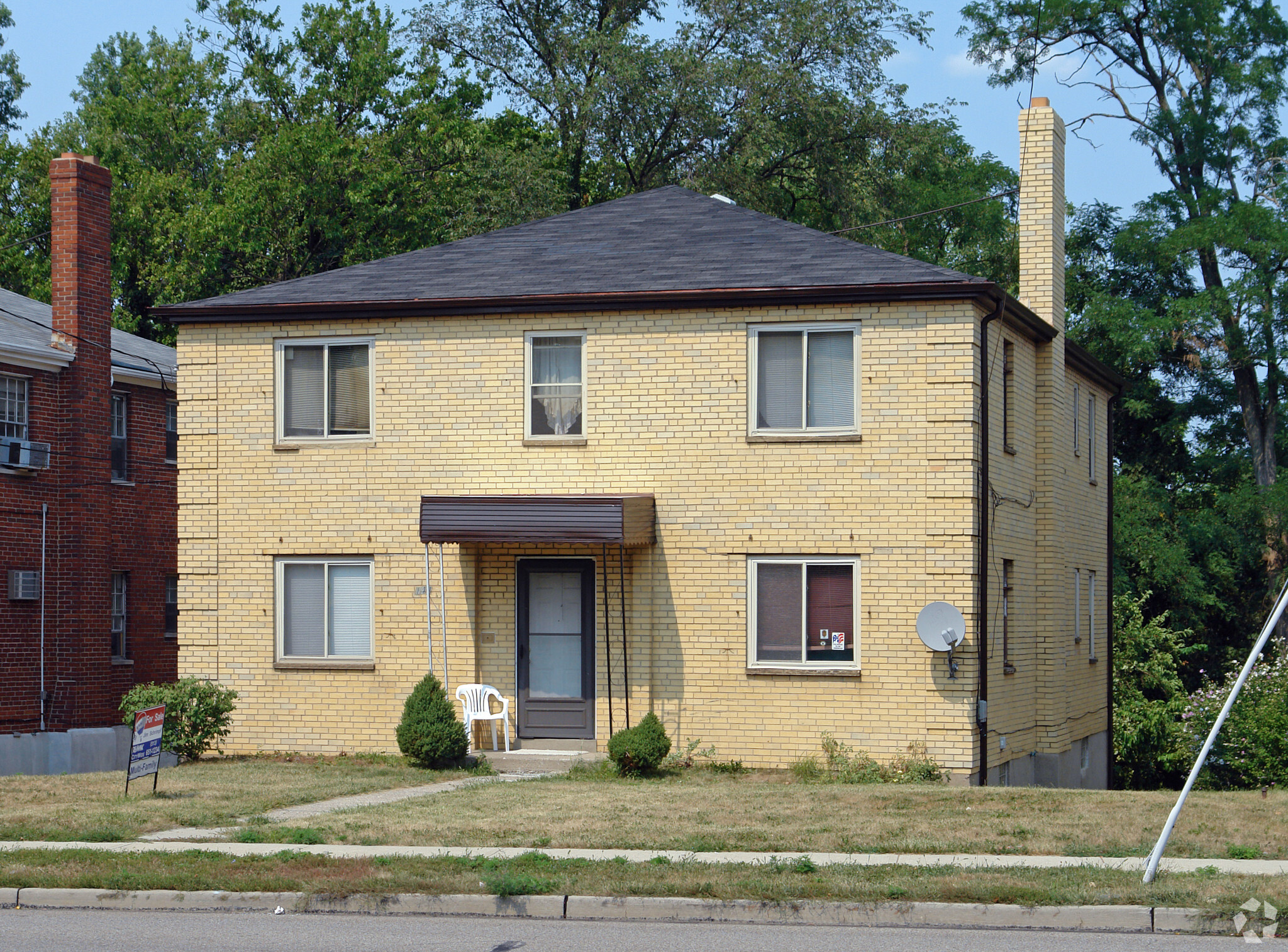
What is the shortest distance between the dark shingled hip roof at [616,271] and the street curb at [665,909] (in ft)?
32.4

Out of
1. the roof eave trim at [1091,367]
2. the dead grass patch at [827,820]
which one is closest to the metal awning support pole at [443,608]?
the dead grass patch at [827,820]

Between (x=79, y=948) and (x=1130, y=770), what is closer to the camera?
(x=79, y=948)

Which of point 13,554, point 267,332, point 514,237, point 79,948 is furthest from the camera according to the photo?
point 13,554

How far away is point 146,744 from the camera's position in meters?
15.9

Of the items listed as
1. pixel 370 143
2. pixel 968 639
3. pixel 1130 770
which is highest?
pixel 370 143

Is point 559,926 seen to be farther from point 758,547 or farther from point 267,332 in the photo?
point 267,332

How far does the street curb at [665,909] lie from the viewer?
9992 mm

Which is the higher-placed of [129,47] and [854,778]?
[129,47]

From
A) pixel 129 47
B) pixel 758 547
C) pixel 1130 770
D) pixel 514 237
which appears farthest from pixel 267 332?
pixel 129 47

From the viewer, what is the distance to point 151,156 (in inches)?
1726

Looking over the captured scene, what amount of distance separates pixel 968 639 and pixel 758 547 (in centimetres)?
278

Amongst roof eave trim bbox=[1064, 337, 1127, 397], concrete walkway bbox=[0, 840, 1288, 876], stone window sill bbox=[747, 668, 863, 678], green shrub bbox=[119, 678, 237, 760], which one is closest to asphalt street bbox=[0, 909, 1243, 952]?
concrete walkway bbox=[0, 840, 1288, 876]

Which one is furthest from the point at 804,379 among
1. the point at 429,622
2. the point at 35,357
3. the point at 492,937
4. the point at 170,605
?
the point at 170,605

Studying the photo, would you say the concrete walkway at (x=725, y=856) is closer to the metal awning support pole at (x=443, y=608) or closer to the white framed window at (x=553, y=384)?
the metal awning support pole at (x=443, y=608)
